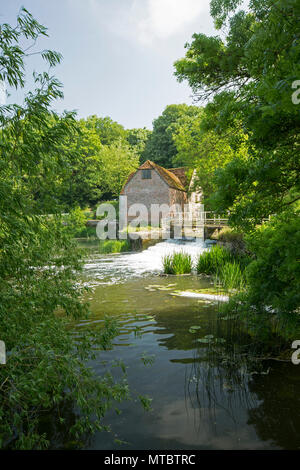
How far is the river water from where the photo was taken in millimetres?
4199

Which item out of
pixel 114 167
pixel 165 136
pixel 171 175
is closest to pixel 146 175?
pixel 171 175

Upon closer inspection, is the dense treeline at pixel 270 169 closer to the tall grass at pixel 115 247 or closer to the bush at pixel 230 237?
the bush at pixel 230 237

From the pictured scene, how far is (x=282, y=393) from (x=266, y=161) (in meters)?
3.50

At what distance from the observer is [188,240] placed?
24.2 m

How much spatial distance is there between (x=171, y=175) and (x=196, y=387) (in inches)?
1462

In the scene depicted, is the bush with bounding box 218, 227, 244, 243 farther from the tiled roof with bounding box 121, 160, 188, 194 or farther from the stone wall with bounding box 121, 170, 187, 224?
the tiled roof with bounding box 121, 160, 188, 194

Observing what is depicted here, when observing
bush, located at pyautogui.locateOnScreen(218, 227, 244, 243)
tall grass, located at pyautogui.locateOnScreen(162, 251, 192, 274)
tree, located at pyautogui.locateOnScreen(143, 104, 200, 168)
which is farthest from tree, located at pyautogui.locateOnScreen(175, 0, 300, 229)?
tree, located at pyautogui.locateOnScreen(143, 104, 200, 168)

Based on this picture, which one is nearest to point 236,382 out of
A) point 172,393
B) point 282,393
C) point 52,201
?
point 282,393

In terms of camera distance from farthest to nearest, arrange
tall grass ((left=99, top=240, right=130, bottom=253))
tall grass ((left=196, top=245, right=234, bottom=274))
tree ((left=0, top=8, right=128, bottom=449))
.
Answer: tall grass ((left=99, top=240, right=130, bottom=253)) < tall grass ((left=196, top=245, right=234, bottom=274)) < tree ((left=0, top=8, right=128, bottom=449))

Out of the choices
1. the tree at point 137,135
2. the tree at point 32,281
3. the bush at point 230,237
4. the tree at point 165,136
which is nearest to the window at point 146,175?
the tree at point 165,136

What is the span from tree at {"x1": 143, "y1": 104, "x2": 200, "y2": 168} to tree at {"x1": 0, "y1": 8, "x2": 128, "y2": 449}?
50.6 meters

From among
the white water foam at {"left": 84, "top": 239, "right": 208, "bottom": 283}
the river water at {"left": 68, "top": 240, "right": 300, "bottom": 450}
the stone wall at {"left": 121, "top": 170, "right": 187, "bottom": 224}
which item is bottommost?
the river water at {"left": 68, "top": 240, "right": 300, "bottom": 450}

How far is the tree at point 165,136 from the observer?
55344mm
